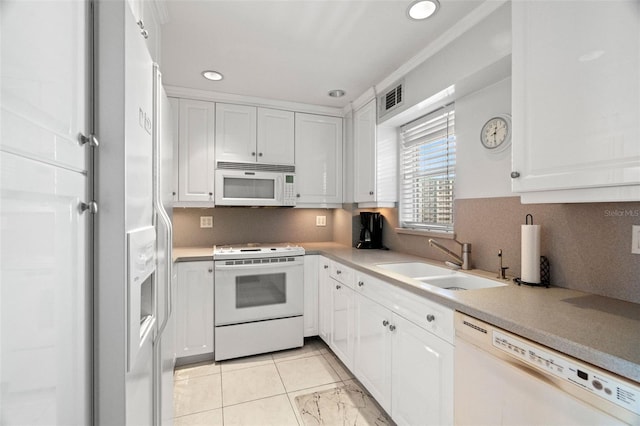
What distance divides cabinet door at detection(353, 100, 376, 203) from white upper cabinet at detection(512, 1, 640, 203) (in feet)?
4.74

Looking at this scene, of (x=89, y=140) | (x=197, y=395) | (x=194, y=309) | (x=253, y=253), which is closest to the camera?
(x=89, y=140)

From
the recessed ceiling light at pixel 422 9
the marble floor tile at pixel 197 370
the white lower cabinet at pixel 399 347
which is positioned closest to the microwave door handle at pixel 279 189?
the white lower cabinet at pixel 399 347

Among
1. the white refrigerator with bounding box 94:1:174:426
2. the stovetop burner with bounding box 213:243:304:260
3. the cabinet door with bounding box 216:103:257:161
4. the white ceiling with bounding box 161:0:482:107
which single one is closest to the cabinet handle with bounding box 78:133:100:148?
the white refrigerator with bounding box 94:1:174:426

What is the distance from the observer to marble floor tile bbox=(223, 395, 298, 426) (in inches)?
72.1

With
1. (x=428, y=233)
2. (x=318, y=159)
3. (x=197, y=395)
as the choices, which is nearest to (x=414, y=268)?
(x=428, y=233)

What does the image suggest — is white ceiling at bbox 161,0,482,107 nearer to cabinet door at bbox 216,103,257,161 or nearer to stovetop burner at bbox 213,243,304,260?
cabinet door at bbox 216,103,257,161

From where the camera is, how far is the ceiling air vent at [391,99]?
2.32m

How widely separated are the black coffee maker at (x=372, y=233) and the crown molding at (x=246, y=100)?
117 centimetres

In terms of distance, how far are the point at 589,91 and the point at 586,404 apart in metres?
1.00

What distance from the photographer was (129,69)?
0.79 metres

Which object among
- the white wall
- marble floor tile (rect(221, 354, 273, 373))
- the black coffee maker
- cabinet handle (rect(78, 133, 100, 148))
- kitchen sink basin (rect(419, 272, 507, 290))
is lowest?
marble floor tile (rect(221, 354, 273, 373))

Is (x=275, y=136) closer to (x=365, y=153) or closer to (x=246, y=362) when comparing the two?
(x=365, y=153)

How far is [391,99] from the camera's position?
244 cm

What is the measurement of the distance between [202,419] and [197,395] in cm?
27
